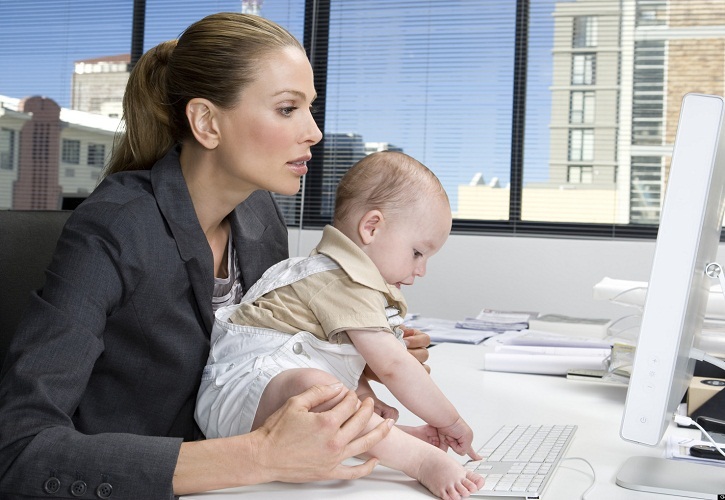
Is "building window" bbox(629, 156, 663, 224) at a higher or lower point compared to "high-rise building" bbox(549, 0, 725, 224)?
lower

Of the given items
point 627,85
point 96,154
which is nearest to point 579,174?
point 627,85

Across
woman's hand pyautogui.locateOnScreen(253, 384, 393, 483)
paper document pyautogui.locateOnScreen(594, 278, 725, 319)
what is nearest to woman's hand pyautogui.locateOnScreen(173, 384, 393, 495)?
woman's hand pyautogui.locateOnScreen(253, 384, 393, 483)

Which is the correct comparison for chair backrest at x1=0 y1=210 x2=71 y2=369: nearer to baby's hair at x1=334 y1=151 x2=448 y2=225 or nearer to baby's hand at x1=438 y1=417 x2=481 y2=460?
baby's hair at x1=334 y1=151 x2=448 y2=225

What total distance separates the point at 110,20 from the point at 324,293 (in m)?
4.28

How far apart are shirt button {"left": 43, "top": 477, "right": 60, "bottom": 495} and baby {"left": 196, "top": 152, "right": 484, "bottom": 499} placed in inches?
8.7

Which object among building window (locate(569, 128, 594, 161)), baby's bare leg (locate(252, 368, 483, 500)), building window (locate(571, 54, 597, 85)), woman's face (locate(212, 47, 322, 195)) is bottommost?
baby's bare leg (locate(252, 368, 483, 500))

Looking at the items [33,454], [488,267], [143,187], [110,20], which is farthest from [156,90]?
[110,20]

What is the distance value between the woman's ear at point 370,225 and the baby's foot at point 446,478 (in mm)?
415

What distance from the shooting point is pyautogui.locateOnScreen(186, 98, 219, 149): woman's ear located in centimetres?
121

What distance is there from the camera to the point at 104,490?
Answer: 88cm

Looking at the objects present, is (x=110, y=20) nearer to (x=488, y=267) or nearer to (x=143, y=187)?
(x=488, y=267)

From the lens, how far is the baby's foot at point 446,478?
871mm

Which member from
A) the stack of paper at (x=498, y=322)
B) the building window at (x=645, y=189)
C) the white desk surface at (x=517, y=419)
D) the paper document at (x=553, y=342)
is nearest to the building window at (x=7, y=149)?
the stack of paper at (x=498, y=322)

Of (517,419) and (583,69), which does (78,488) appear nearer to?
(517,419)
